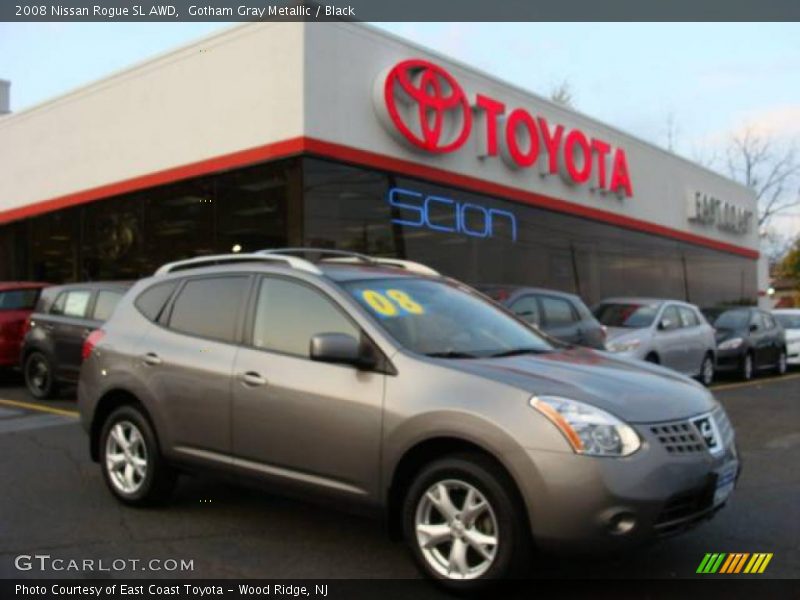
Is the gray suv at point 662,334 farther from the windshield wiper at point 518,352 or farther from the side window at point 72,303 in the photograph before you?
the windshield wiper at point 518,352

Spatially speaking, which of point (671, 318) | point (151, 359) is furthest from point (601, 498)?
point (671, 318)

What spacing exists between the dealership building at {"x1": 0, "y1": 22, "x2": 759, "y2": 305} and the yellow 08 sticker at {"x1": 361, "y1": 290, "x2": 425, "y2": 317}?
7.83 metres

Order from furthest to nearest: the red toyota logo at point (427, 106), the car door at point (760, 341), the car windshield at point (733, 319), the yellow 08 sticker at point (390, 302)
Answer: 1. the car windshield at point (733, 319)
2. the car door at point (760, 341)
3. the red toyota logo at point (427, 106)
4. the yellow 08 sticker at point (390, 302)

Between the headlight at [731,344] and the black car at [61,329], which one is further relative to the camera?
the headlight at [731,344]

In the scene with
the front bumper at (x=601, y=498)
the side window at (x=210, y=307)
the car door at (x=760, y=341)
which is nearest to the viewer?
the front bumper at (x=601, y=498)

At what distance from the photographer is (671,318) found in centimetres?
1322

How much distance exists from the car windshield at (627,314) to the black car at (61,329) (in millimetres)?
7416

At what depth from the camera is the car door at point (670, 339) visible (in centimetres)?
1258

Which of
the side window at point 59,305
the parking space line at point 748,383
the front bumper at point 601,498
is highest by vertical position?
the side window at point 59,305

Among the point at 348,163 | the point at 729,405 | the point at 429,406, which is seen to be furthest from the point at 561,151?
the point at 429,406

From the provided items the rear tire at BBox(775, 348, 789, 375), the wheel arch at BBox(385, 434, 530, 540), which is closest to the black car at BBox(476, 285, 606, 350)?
the wheel arch at BBox(385, 434, 530, 540)

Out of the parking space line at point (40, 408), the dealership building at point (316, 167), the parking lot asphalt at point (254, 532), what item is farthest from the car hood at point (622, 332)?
the parking space line at point (40, 408)

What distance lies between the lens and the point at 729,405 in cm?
1135

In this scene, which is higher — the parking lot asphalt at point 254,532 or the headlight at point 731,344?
the headlight at point 731,344
